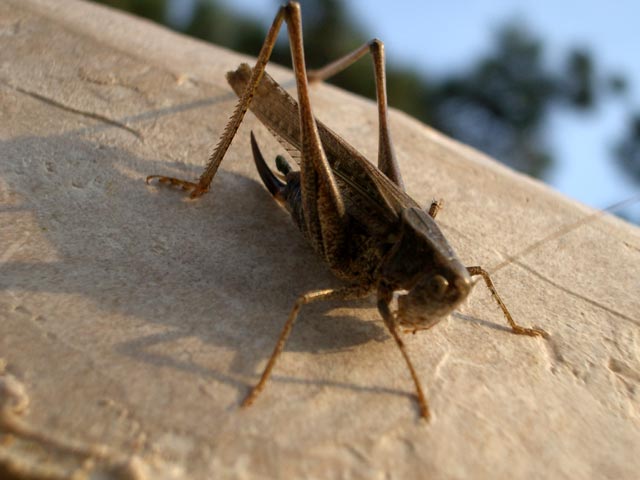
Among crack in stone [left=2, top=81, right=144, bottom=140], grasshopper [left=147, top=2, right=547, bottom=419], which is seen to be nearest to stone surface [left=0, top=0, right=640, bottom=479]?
crack in stone [left=2, top=81, right=144, bottom=140]

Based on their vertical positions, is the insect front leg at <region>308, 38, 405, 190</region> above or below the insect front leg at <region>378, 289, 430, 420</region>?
above

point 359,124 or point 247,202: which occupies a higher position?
point 359,124

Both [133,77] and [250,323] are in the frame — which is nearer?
[250,323]

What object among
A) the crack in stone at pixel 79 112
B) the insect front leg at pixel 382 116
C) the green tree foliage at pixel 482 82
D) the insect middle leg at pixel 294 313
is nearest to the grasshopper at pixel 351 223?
the insect middle leg at pixel 294 313

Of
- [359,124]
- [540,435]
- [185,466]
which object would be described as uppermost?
[359,124]

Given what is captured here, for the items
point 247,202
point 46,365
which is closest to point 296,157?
point 247,202

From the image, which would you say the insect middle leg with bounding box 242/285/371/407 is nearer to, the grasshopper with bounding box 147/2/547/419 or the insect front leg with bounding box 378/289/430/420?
the grasshopper with bounding box 147/2/547/419

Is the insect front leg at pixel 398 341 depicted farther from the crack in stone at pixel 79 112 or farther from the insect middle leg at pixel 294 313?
the crack in stone at pixel 79 112

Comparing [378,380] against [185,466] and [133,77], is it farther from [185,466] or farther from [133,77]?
[133,77]
